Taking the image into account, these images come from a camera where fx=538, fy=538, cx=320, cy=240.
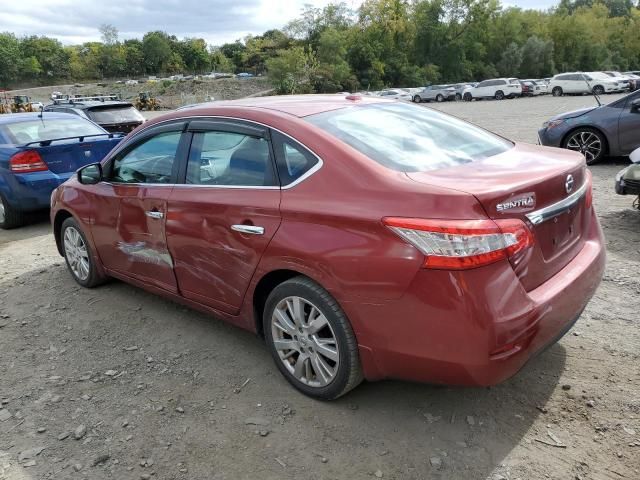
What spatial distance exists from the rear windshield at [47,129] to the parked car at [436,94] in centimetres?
4545

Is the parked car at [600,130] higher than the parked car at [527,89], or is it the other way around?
the parked car at [527,89]

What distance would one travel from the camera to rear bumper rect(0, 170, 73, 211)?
7.15 meters

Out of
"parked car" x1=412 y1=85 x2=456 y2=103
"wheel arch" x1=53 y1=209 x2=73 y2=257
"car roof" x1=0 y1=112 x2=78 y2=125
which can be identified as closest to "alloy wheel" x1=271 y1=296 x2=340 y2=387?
"wheel arch" x1=53 y1=209 x2=73 y2=257

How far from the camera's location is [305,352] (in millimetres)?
3018

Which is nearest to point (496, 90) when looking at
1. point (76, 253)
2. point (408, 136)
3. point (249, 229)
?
point (76, 253)

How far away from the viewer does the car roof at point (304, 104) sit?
330cm

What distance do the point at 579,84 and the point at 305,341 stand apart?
43243mm

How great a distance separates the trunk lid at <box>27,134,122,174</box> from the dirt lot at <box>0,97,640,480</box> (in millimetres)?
3772

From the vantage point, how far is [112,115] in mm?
13039

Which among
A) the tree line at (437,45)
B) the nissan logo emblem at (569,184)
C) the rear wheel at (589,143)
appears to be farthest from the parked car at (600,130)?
the tree line at (437,45)

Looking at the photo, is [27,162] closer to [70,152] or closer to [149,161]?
[70,152]

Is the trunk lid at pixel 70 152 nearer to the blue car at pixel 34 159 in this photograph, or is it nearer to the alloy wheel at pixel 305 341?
the blue car at pixel 34 159

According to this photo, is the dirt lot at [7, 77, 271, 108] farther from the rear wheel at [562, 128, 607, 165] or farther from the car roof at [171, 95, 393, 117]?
the car roof at [171, 95, 393, 117]

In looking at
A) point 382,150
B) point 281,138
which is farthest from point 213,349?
point 382,150
